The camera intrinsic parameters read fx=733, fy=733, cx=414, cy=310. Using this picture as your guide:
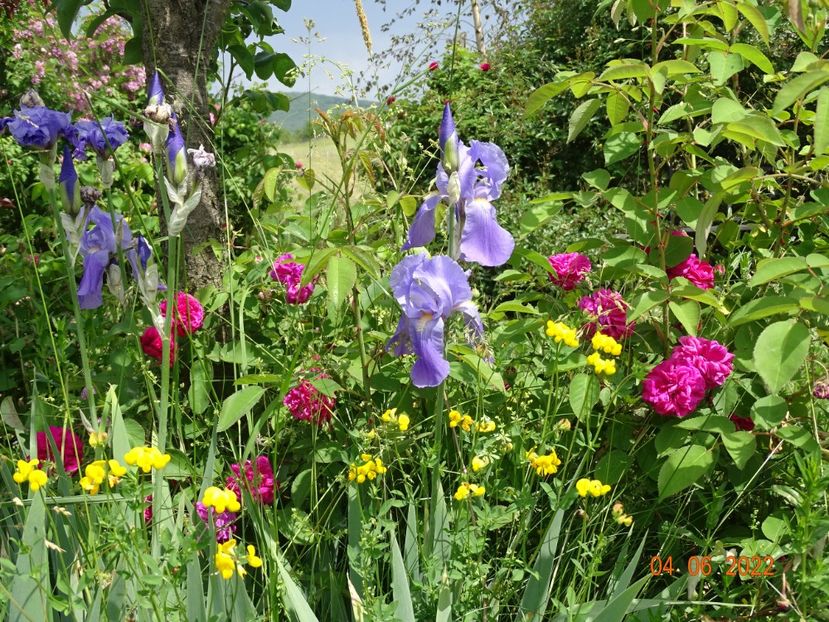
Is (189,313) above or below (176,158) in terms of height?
below

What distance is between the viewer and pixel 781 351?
4.50 feet

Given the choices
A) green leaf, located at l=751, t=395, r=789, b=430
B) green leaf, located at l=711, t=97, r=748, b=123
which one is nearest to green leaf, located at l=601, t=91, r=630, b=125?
green leaf, located at l=711, t=97, r=748, b=123

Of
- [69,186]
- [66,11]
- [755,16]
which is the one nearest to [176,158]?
[69,186]

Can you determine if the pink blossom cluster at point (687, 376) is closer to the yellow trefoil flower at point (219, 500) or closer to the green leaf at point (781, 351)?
the green leaf at point (781, 351)

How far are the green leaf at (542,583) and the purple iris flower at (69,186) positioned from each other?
46.8 inches

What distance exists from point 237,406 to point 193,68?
1325 mm

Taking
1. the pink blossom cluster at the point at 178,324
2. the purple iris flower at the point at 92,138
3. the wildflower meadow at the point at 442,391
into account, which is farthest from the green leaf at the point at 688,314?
the purple iris flower at the point at 92,138

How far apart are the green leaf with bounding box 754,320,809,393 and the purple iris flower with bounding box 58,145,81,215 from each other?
1.41m

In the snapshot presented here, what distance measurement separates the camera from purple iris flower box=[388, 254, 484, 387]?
1.31m

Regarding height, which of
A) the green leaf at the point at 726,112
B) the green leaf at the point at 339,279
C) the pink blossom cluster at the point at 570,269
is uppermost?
the green leaf at the point at 726,112

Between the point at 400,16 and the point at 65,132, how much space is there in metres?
7.51

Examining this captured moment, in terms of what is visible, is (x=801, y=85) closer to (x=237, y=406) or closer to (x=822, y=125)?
(x=822, y=125)

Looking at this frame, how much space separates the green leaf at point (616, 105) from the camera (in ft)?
5.73

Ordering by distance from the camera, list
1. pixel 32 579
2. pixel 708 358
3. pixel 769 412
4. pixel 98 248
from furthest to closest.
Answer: pixel 98 248, pixel 708 358, pixel 769 412, pixel 32 579
